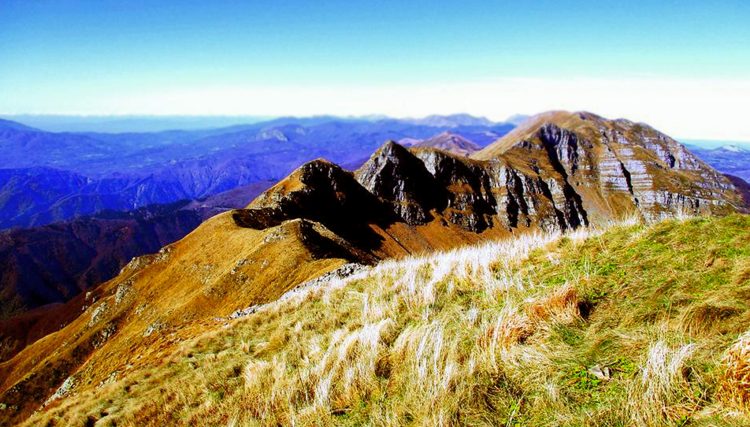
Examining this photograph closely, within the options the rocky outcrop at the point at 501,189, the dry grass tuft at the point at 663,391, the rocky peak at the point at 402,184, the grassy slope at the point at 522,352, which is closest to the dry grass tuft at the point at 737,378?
the grassy slope at the point at 522,352

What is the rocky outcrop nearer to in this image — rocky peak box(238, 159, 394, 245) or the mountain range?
rocky peak box(238, 159, 394, 245)

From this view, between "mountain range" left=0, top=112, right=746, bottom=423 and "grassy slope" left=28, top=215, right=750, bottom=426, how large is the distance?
148cm

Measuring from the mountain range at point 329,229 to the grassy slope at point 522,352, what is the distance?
58.4 inches

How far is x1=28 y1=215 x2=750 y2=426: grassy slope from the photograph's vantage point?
367 centimetres

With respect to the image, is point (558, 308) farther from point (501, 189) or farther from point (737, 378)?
point (501, 189)

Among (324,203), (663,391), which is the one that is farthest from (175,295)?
(324,203)

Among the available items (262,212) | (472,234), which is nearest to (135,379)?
(262,212)

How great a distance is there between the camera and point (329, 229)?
5569 cm

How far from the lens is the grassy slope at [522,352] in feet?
12.1

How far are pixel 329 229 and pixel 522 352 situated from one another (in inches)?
2035

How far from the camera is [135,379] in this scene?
965 cm

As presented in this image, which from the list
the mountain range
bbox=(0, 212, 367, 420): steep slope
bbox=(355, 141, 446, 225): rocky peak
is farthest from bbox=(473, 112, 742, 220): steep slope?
bbox=(0, 212, 367, 420): steep slope

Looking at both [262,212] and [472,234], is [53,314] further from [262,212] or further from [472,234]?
[472,234]

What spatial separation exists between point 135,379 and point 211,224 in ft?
124
